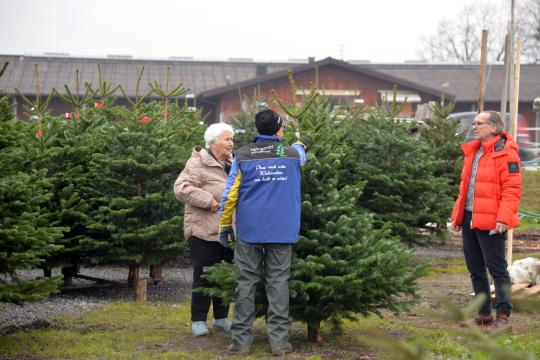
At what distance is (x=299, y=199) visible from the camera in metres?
6.33

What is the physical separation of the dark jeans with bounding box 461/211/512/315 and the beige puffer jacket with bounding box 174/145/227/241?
2325 millimetres

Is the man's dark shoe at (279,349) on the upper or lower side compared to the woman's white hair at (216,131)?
lower

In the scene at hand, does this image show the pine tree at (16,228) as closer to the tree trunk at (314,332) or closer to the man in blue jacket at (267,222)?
the man in blue jacket at (267,222)

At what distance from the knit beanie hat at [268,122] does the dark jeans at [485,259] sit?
2258 millimetres

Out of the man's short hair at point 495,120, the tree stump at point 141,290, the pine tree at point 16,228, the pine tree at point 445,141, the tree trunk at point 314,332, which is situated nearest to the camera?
the pine tree at point 16,228

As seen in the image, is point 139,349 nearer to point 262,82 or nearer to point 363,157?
point 363,157

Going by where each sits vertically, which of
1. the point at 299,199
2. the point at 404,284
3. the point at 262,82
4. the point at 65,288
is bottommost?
the point at 65,288

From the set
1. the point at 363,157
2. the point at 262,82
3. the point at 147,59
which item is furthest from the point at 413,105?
the point at 363,157

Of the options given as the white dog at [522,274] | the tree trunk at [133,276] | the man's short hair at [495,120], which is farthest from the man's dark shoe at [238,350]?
the white dog at [522,274]

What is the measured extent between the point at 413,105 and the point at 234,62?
15525 mm

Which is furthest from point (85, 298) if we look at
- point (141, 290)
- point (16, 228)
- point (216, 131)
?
point (16, 228)

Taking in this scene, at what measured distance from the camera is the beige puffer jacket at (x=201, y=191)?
7137mm

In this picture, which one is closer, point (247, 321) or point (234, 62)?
point (247, 321)

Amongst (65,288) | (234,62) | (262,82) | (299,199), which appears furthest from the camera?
(234,62)
